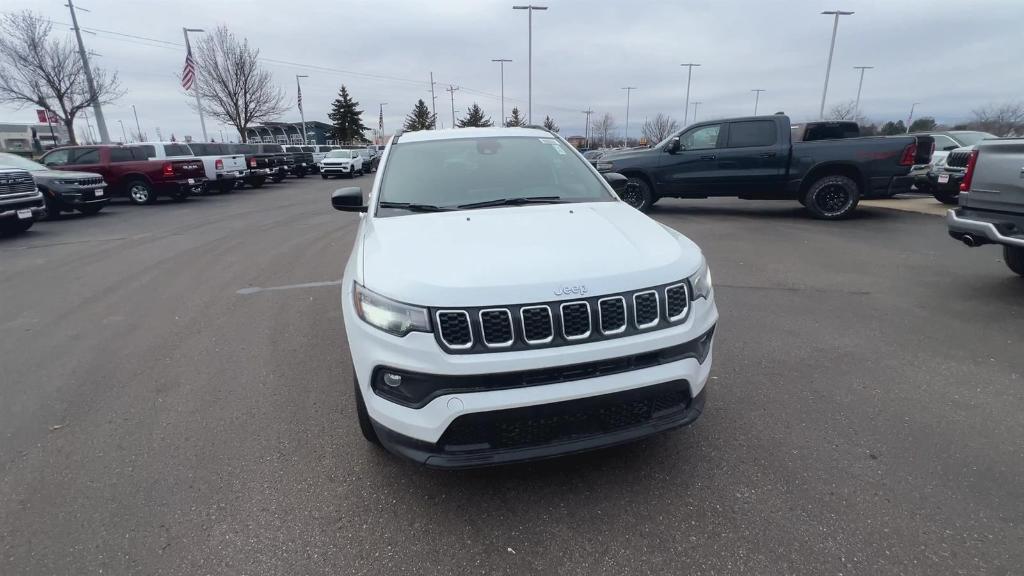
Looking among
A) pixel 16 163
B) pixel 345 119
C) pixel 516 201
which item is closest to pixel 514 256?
pixel 516 201

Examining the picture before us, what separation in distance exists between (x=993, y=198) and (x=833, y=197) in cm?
537

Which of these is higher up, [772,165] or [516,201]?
[516,201]

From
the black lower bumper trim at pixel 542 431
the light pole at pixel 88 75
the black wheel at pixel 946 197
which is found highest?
the light pole at pixel 88 75

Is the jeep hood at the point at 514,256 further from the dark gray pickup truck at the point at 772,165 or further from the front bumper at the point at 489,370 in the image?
the dark gray pickup truck at the point at 772,165

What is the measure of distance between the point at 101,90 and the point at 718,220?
30.7m

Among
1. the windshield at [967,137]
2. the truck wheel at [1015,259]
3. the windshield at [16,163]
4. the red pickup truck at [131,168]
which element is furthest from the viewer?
the red pickup truck at [131,168]

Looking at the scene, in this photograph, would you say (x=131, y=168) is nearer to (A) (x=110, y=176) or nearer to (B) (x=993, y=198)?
(A) (x=110, y=176)

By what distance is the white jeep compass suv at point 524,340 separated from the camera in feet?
6.87

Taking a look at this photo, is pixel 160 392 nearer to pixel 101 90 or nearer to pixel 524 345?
pixel 524 345

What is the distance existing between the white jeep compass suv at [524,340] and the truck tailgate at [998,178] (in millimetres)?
4470

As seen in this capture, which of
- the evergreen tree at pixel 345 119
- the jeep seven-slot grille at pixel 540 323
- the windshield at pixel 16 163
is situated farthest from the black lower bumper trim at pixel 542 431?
the evergreen tree at pixel 345 119

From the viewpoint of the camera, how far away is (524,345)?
6.93 feet

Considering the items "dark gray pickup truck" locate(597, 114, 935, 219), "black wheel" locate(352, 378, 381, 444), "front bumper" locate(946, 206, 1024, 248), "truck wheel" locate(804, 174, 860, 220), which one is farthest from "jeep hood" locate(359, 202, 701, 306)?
"truck wheel" locate(804, 174, 860, 220)

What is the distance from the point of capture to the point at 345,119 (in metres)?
60.1
